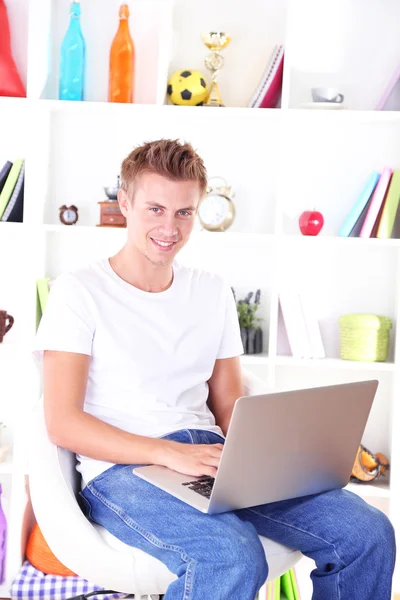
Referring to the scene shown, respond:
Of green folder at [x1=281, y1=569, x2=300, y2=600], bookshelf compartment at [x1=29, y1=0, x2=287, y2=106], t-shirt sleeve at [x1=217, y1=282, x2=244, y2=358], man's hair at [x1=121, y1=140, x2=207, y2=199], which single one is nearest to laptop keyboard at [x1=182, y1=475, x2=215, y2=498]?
t-shirt sleeve at [x1=217, y1=282, x2=244, y2=358]

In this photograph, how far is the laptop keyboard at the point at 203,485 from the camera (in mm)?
1613

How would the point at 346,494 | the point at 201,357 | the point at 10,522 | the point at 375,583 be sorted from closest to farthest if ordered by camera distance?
the point at 375,583, the point at 346,494, the point at 201,357, the point at 10,522

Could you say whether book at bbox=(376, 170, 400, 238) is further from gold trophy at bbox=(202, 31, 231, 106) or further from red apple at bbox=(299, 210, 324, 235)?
gold trophy at bbox=(202, 31, 231, 106)

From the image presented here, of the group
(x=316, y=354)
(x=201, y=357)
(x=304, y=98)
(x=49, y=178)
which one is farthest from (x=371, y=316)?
(x=49, y=178)

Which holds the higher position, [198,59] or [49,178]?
[198,59]

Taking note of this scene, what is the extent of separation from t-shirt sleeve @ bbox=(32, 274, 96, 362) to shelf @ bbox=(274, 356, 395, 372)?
1188 mm

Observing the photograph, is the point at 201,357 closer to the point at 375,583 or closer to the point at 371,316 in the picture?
the point at 375,583

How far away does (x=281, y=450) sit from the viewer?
5.14 feet

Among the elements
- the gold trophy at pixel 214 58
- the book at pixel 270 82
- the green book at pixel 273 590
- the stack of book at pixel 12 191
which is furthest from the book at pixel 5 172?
the green book at pixel 273 590

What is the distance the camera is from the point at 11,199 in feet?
9.45

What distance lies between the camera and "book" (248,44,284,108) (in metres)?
2.85

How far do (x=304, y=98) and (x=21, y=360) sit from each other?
146 cm

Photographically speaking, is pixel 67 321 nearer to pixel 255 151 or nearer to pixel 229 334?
pixel 229 334

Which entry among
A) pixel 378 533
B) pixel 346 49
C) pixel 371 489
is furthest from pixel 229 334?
pixel 346 49
